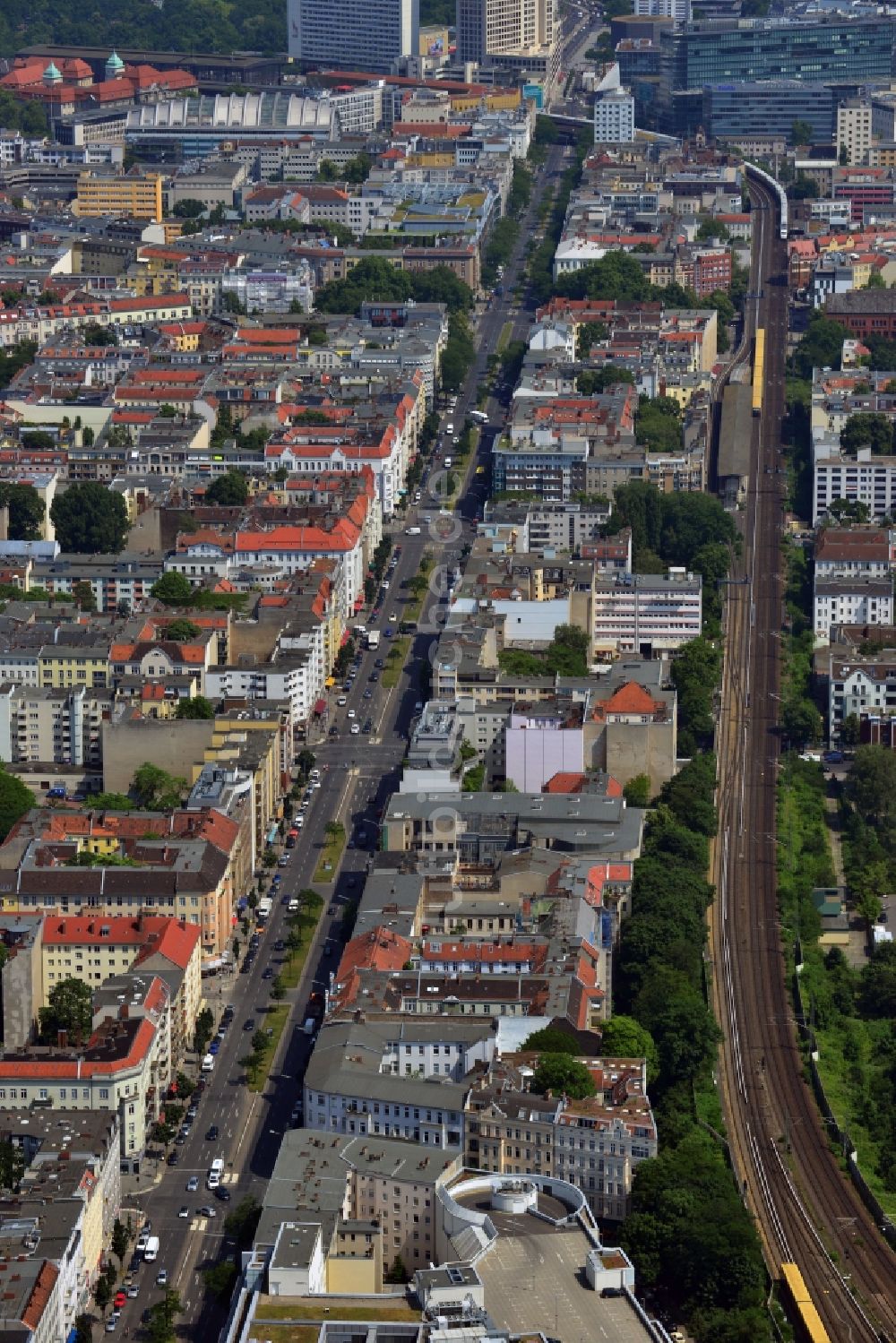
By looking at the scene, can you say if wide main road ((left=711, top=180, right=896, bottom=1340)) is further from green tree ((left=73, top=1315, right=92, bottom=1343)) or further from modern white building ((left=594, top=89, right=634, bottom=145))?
modern white building ((left=594, top=89, right=634, bottom=145))

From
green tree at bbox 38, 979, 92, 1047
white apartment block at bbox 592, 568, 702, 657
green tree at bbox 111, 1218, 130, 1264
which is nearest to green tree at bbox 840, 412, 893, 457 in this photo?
white apartment block at bbox 592, 568, 702, 657

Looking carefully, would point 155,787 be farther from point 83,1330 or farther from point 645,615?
point 83,1330

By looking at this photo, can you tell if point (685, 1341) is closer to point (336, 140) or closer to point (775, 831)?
point (775, 831)

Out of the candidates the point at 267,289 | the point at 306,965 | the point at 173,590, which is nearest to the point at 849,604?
the point at 173,590

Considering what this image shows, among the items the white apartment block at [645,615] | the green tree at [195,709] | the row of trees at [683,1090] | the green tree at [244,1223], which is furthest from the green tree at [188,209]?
the green tree at [244,1223]

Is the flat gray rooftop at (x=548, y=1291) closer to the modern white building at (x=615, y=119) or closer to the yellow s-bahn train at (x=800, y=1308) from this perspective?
the yellow s-bahn train at (x=800, y=1308)

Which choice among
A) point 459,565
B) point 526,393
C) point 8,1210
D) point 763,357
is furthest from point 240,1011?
point 763,357
